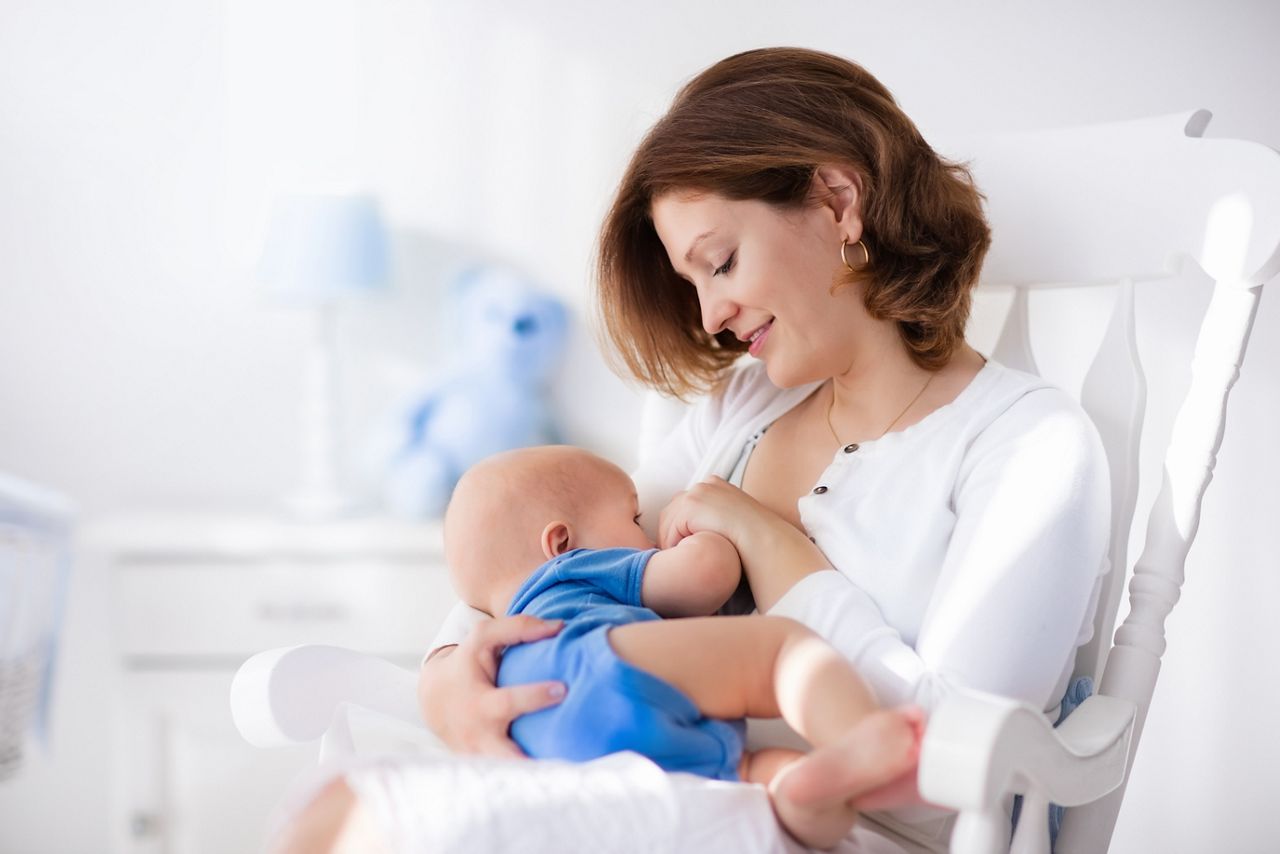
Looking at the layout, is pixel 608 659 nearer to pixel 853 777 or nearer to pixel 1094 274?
pixel 853 777

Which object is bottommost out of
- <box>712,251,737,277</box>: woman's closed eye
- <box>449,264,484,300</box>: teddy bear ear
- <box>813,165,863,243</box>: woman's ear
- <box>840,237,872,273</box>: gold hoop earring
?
<box>449,264,484,300</box>: teddy bear ear

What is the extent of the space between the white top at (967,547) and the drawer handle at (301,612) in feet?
3.63

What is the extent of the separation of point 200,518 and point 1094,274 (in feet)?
5.59

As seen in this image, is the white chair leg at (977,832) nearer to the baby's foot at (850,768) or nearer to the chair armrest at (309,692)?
the baby's foot at (850,768)

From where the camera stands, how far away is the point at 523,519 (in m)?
1.18

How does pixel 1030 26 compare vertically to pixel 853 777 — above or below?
above

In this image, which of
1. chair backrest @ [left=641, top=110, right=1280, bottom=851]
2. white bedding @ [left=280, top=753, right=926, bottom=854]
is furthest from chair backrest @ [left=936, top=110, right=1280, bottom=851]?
white bedding @ [left=280, top=753, right=926, bottom=854]

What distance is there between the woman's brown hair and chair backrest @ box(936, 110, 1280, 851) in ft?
0.28

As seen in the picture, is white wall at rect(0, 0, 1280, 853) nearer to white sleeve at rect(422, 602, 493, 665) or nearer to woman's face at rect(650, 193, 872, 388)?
woman's face at rect(650, 193, 872, 388)

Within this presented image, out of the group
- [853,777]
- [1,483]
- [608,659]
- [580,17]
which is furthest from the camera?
[580,17]

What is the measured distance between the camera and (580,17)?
2434mm

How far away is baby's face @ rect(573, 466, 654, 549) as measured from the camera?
1197 mm

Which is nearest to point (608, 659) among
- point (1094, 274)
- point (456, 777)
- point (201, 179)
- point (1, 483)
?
point (456, 777)

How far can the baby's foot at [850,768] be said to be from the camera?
2.53 ft
